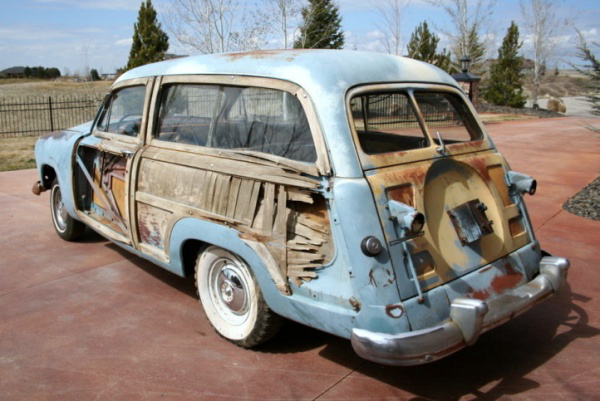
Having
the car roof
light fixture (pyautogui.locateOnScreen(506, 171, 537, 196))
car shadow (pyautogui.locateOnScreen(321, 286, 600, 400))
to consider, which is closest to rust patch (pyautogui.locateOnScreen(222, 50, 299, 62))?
the car roof

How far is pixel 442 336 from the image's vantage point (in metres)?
2.96

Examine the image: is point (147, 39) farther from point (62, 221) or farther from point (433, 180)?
point (433, 180)

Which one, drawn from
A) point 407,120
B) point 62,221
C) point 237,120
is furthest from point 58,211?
point 407,120

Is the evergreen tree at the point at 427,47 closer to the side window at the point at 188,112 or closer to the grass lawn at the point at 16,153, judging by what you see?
the grass lawn at the point at 16,153

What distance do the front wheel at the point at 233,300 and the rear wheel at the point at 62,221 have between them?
8.59 feet

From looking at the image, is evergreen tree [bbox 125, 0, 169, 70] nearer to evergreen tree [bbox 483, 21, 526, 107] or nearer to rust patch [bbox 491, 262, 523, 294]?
evergreen tree [bbox 483, 21, 526, 107]

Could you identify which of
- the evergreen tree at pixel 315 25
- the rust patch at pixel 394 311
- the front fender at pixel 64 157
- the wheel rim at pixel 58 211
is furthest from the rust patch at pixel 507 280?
the evergreen tree at pixel 315 25

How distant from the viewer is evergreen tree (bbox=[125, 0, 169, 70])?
28.8 meters

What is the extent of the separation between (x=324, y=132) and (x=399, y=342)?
124 cm

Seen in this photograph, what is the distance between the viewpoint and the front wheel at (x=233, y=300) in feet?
11.8

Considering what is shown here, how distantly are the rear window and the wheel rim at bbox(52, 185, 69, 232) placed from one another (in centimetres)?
377

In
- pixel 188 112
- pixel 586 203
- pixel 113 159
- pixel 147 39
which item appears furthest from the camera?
pixel 147 39

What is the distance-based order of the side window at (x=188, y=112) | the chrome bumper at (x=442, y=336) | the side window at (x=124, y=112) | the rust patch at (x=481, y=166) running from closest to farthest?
the chrome bumper at (x=442, y=336)
the rust patch at (x=481, y=166)
the side window at (x=188, y=112)
the side window at (x=124, y=112)

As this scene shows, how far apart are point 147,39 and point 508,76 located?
19078 millimetres
